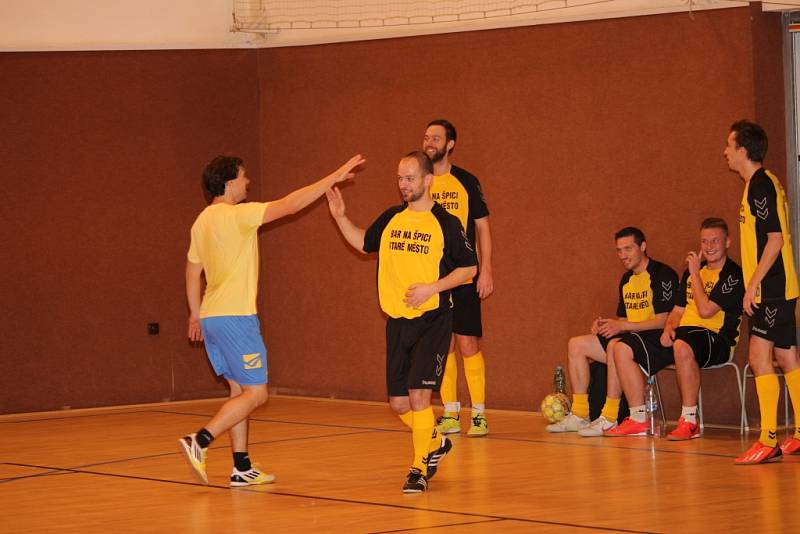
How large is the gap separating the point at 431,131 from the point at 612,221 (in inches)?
75.2

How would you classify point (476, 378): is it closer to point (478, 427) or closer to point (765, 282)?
point (478, 427)

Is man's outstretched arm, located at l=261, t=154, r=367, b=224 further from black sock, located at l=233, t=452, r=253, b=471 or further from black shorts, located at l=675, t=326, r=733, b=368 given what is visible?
black shorts, located at l=675, t=326, r=733, b=368

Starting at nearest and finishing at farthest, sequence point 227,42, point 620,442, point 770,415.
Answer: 1. point 770,415
2. point 620,442
3. point 227,42

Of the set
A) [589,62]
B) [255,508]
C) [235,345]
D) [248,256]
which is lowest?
[255,508]

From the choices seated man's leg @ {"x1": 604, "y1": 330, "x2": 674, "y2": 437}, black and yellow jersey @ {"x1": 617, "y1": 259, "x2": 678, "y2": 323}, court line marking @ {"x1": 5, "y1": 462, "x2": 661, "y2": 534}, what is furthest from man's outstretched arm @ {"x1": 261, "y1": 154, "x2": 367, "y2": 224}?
black and yellow jersey @ {"x1": 617, "y1": 259, "x2": 678, "y2": 323}

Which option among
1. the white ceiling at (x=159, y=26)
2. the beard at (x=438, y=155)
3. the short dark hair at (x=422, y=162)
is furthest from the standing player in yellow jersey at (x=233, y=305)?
the white ceiling at (x=159, y=26)

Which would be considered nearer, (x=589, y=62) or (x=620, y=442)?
(x=620, y=442)

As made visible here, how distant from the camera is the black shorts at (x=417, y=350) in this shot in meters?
7.14

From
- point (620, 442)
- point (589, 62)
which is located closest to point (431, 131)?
point (589, 62)

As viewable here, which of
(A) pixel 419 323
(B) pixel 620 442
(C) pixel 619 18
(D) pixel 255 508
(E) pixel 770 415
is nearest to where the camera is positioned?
(D) pixel 255 508

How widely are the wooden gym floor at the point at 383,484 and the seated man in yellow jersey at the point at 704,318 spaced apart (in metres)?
0.39

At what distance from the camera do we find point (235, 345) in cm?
730

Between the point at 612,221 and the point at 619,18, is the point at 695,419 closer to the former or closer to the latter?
the point at 612,221

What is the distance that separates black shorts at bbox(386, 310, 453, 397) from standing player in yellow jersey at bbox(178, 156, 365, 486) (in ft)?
2.48
